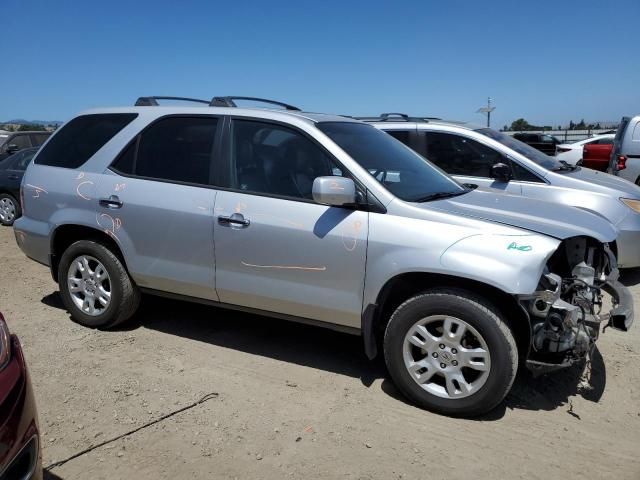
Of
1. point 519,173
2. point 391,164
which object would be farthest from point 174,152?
point 519,173

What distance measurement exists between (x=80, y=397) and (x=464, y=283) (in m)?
2.52

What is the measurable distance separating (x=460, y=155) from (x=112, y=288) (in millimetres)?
4049

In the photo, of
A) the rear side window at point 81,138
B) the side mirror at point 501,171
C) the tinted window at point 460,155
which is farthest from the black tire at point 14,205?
the side mirror at point 501,171

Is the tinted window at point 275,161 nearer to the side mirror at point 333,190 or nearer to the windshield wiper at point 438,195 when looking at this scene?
the side mirror at point 333,190

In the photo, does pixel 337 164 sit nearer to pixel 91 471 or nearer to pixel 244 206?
pixel 244 206

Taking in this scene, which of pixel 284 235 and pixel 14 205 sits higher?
pixel 284 235

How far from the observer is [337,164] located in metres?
3.66

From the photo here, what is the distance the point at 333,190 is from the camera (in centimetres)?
335

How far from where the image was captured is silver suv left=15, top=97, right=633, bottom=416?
10.5ft

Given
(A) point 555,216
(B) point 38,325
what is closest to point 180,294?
(B) point 38,325

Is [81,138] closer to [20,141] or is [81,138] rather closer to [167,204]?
[167,204]

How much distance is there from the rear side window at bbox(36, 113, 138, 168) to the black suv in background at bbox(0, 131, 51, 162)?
8933 mm

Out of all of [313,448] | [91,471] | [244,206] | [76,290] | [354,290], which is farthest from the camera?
[76,290]

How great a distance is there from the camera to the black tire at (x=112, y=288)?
444 centimetres
